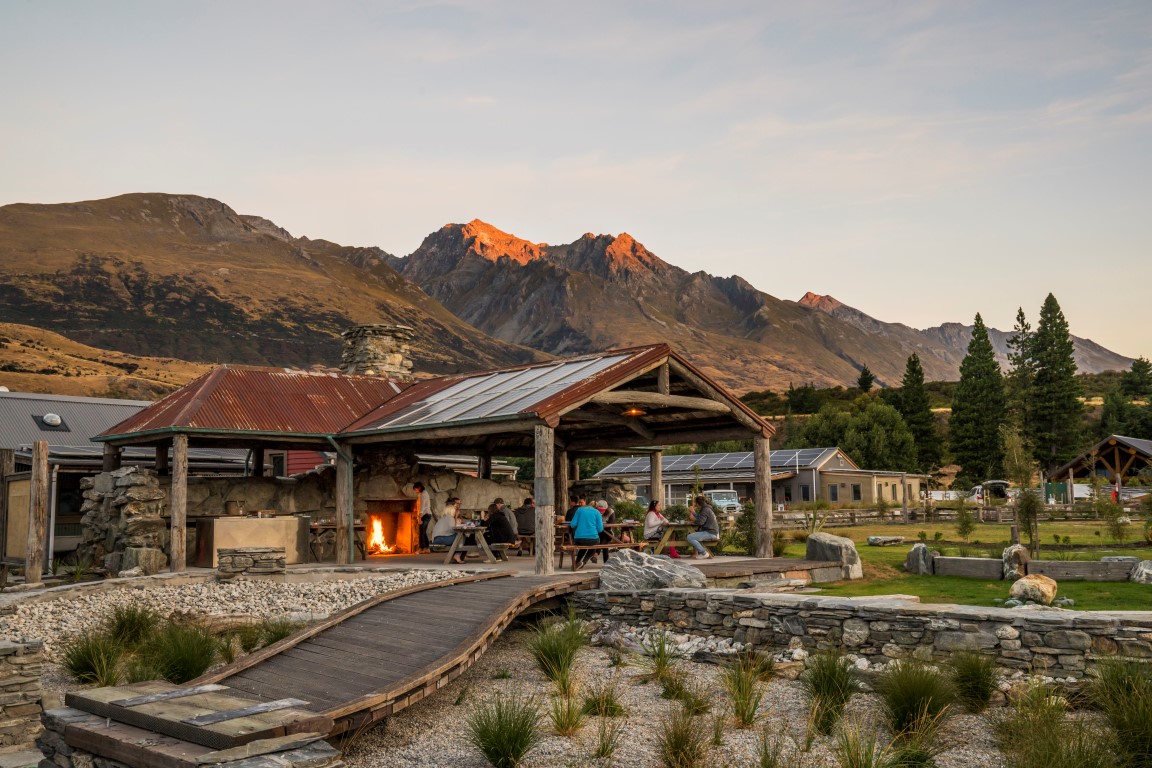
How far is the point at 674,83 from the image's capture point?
76.5 feet

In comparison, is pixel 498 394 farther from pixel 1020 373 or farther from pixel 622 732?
pixel 1020 373

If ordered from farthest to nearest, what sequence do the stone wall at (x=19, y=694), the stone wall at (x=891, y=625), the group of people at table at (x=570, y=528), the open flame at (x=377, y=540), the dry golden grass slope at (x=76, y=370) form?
the dry golden grass slope at (x=76, y=370) < the open flame at (x=377, y=540) < the group of people at table at (x=570, y=528) < the stone wall at (x=891, y=625) < the stone wall at (x=19, y=694)

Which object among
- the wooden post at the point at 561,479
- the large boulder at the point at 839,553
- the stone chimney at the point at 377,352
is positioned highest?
the stone chimney at the point at 377,352

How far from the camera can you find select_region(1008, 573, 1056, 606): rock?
12203 mm

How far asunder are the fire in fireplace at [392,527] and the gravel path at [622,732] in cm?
901

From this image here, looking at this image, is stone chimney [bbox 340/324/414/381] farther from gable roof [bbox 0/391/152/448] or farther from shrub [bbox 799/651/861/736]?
shrub [bbox 799/651/861/736]

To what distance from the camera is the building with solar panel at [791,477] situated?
158 ft

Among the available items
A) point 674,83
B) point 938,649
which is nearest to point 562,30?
point 674,83

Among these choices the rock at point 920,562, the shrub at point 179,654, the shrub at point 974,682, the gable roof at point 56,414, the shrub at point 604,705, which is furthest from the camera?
the gable roof at point 56,414

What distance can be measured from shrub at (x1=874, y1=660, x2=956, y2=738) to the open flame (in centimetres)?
1283

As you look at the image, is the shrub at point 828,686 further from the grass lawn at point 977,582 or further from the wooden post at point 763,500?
the wooden post at point 763,500

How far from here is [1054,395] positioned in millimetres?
62875

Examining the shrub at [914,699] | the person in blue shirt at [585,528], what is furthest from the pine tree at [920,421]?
the shrub at [914,699]

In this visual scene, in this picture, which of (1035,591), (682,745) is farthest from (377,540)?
(682,745)
